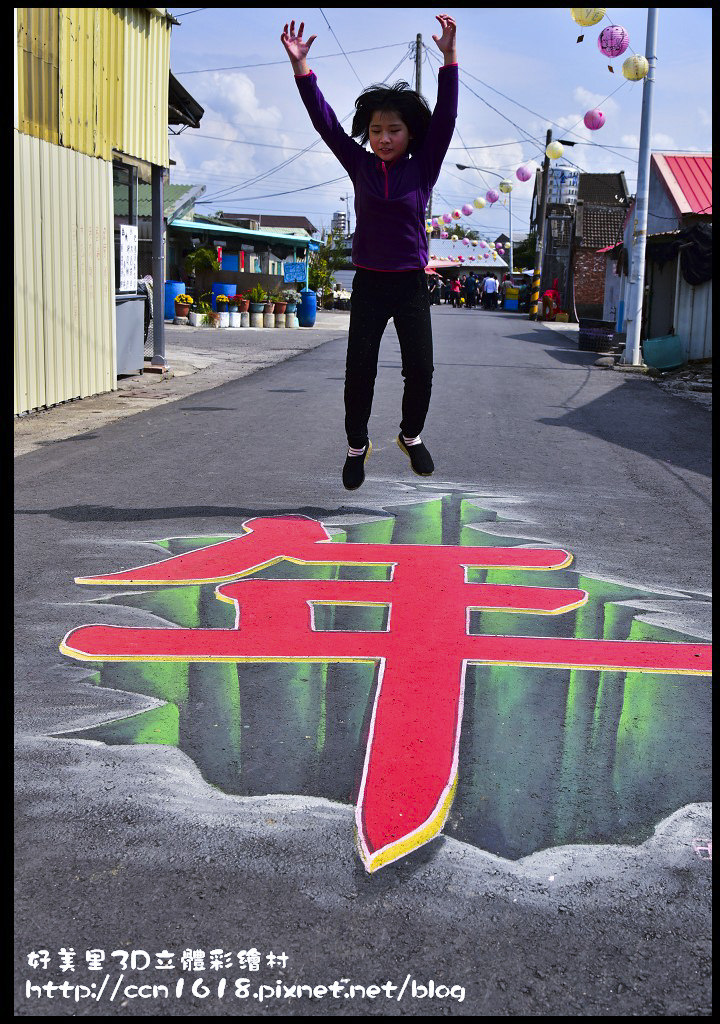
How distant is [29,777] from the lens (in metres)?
3.05

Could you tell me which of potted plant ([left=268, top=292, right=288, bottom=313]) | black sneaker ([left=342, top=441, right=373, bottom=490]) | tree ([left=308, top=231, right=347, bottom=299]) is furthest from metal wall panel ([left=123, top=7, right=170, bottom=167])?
tree ([left=308, top=231, right=347, bottom=299])

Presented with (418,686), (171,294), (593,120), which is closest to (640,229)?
(593,120)

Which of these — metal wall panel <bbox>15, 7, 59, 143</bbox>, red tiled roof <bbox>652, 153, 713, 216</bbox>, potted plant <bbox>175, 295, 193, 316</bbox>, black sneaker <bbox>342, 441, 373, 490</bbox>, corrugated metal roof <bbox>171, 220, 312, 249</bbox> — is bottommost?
black sneaker <bbox>342, 441, 373, 490</bbox>

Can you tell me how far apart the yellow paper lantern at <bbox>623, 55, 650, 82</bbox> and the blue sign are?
18.3m

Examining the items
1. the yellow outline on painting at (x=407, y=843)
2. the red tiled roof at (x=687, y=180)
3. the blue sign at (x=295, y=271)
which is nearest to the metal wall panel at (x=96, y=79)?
the yellow outline on painting at (x=407, y=843)

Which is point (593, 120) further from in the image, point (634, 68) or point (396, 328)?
point (396, 328)

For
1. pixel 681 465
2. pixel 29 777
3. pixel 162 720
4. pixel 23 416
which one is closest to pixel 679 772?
pixel 162 720

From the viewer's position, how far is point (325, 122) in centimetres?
449

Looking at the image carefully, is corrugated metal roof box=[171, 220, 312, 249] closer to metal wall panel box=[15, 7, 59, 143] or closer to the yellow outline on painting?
metal wall panel box=[15, 7, 59, 143]

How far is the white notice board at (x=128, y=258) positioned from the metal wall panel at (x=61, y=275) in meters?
0.50

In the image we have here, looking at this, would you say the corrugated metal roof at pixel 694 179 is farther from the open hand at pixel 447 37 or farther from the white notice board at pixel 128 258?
the open hand at pixel 447 37

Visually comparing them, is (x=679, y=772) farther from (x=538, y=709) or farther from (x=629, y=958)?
(x=629, y=958)

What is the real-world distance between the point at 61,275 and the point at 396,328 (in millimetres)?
8265

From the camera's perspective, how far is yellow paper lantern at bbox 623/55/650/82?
1574 centimetres
